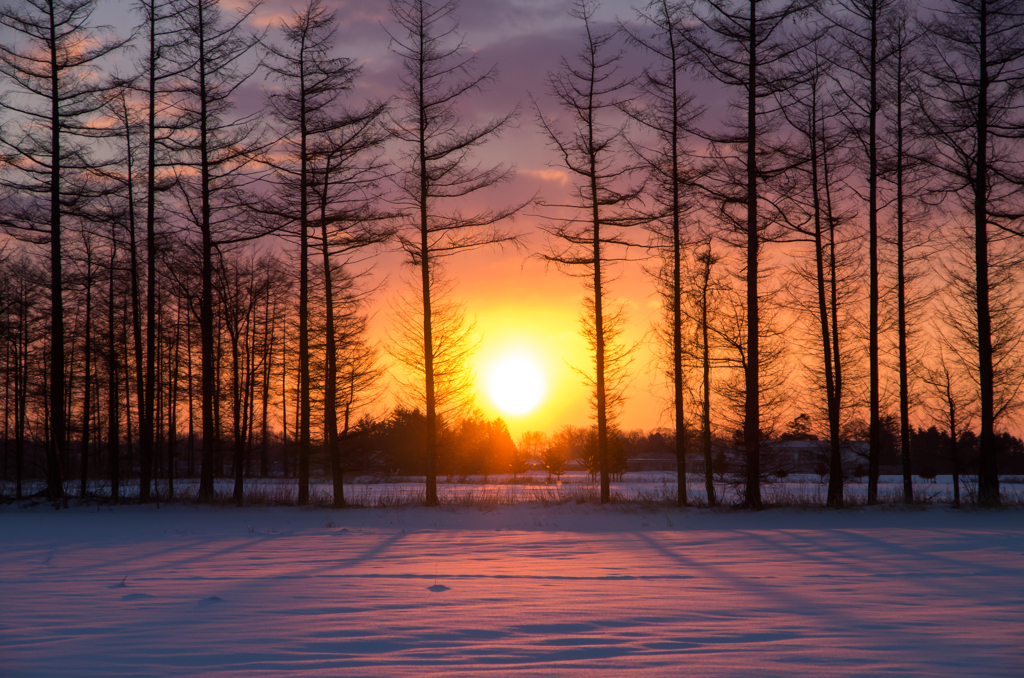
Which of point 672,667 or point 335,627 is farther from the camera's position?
point 335,627

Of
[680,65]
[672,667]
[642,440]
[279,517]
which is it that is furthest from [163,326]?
[642,440]

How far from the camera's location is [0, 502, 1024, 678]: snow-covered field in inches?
155

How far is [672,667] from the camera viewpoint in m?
3.85

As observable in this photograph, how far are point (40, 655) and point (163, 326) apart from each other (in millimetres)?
29454

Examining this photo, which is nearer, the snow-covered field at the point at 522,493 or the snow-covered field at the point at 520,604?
the snow-covered field at the point at 520,604

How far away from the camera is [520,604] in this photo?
18.6ft

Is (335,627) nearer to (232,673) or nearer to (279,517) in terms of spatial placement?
(232,673)

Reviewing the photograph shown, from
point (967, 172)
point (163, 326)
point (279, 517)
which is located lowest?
point (279, 517)

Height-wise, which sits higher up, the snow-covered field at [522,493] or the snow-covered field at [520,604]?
the snow-covered field at [520,604]

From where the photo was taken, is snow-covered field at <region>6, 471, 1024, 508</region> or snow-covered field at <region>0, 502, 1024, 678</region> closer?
snow-covered field at <region>0, 502, 1024, 678</region>

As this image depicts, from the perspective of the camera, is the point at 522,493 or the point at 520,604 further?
the point at 522,493

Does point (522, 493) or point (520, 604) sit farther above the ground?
point (520, 604)

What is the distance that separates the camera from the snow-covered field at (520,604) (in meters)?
3.94

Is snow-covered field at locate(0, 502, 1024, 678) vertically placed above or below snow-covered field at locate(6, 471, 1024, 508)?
above
